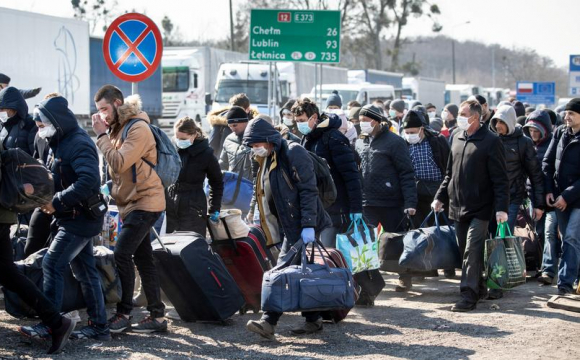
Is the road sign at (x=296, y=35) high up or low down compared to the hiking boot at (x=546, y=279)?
up

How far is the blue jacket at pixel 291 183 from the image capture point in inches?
292

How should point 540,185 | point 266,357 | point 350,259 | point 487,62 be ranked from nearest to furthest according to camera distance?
point 266,357
point 350,259
point 540,185
point 487,62

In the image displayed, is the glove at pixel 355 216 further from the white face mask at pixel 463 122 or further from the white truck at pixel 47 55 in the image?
the white truck at pixel 47 55

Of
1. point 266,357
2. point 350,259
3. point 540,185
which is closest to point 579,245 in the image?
point 540,185

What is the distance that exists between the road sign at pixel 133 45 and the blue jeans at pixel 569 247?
4377 mm

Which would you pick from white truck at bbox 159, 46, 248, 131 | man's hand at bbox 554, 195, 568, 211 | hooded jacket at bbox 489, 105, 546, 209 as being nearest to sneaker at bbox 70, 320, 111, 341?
man's hand at bbox 554, 195, 568, 211

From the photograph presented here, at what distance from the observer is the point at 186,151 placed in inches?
344

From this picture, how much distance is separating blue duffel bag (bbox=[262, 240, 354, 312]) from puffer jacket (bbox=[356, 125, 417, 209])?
251 centimetres

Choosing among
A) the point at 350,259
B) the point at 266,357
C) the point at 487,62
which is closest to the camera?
the point at 266,357

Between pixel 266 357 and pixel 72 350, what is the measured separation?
1.40 metres

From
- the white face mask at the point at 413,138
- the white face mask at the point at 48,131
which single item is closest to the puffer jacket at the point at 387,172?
the white face mask at the point at 413,138

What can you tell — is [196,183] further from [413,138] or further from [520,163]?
[520,163]

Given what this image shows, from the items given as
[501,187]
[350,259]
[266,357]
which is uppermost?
[501,187]

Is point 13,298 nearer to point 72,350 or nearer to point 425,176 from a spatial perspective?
point 72,350
